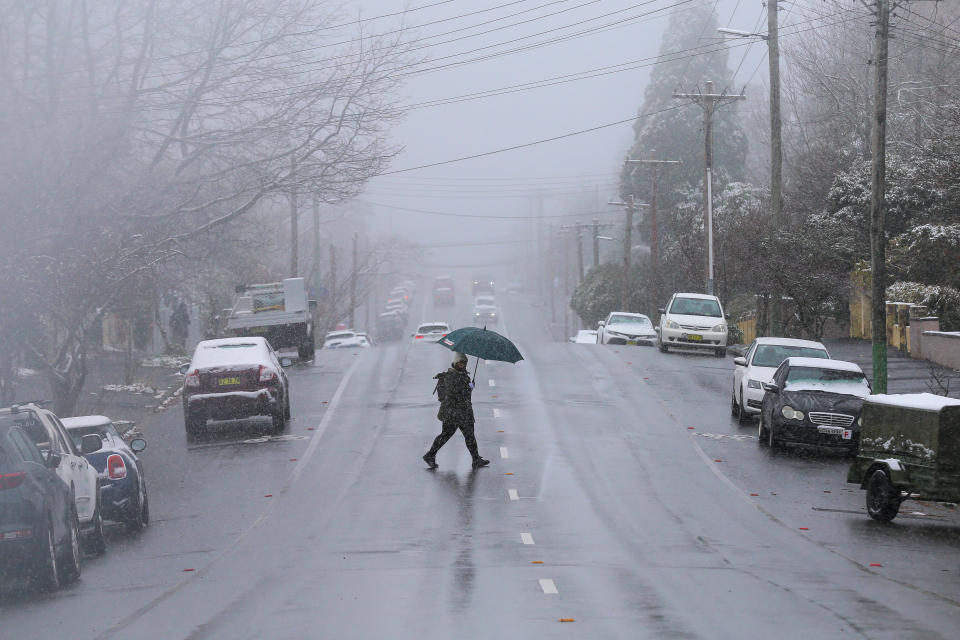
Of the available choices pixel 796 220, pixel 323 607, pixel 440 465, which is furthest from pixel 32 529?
pixel 796 220

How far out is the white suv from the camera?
42375 mm

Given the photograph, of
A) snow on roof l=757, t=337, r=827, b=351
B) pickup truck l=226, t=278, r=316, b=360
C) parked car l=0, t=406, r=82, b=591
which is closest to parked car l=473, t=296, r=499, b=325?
pickup truck l=226, t=278, r=316, b=360

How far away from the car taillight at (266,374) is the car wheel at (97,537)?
34.0 ft

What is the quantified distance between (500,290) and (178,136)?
144 metres

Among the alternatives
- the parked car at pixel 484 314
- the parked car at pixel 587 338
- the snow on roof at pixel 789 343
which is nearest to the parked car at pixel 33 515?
the snow on roof at pixel 789 343

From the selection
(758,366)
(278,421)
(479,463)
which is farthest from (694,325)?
(479,463)

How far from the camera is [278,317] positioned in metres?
41.3

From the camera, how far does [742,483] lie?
1983 centimetres

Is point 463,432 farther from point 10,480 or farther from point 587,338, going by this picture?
point 587,338

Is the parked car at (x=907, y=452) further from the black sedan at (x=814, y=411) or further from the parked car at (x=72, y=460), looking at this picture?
the parked car at (x=72, y=460)

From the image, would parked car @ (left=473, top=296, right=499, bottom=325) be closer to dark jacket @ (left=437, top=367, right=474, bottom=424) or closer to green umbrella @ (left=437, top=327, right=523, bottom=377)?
green umbrella @ (left=437, top=327, right=523, bottom=377)

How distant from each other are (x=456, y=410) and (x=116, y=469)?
19.5 ft

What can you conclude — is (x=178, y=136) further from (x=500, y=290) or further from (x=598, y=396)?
(x=500, y=290)

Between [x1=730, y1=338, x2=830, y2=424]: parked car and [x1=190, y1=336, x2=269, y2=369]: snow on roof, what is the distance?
9.69m
